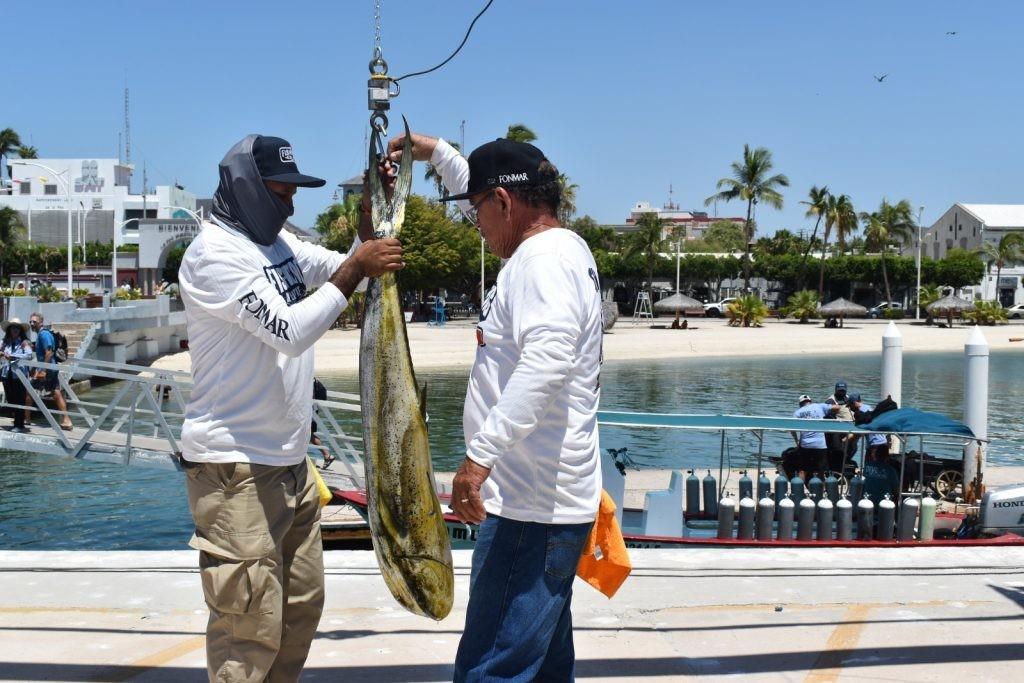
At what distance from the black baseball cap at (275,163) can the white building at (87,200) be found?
120448 mm

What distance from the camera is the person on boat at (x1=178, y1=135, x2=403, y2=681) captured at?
3385 mm

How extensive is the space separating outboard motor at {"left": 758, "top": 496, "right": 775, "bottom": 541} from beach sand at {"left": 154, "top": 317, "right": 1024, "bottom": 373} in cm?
3259

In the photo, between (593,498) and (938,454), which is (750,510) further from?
(938,454)

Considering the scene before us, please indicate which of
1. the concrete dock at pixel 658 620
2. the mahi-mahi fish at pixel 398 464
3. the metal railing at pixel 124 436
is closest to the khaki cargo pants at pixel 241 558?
the mahi-mahi fish at pixel 398 464

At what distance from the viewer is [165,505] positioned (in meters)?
17.3

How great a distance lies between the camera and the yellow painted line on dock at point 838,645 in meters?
4.38

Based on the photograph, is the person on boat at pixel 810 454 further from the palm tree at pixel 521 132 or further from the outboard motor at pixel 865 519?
the palm tree at pixel 521 132

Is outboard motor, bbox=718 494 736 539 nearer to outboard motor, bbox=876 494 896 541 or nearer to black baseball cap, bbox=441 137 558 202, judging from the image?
outboard motor, bbox=876 494 896 541

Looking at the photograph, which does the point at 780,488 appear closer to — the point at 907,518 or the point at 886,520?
the point at 886,520

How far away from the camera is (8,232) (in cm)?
8706

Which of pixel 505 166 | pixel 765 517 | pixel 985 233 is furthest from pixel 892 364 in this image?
pixel 985 233

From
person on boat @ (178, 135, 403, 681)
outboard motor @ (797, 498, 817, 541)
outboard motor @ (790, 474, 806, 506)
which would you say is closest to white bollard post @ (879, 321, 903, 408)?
outboard motor @ (790, 474, 806, 506)

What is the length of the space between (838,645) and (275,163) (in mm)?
3327

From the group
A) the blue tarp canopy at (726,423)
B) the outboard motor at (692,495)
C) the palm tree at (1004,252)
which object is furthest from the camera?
the palm tree at (1004,252)
